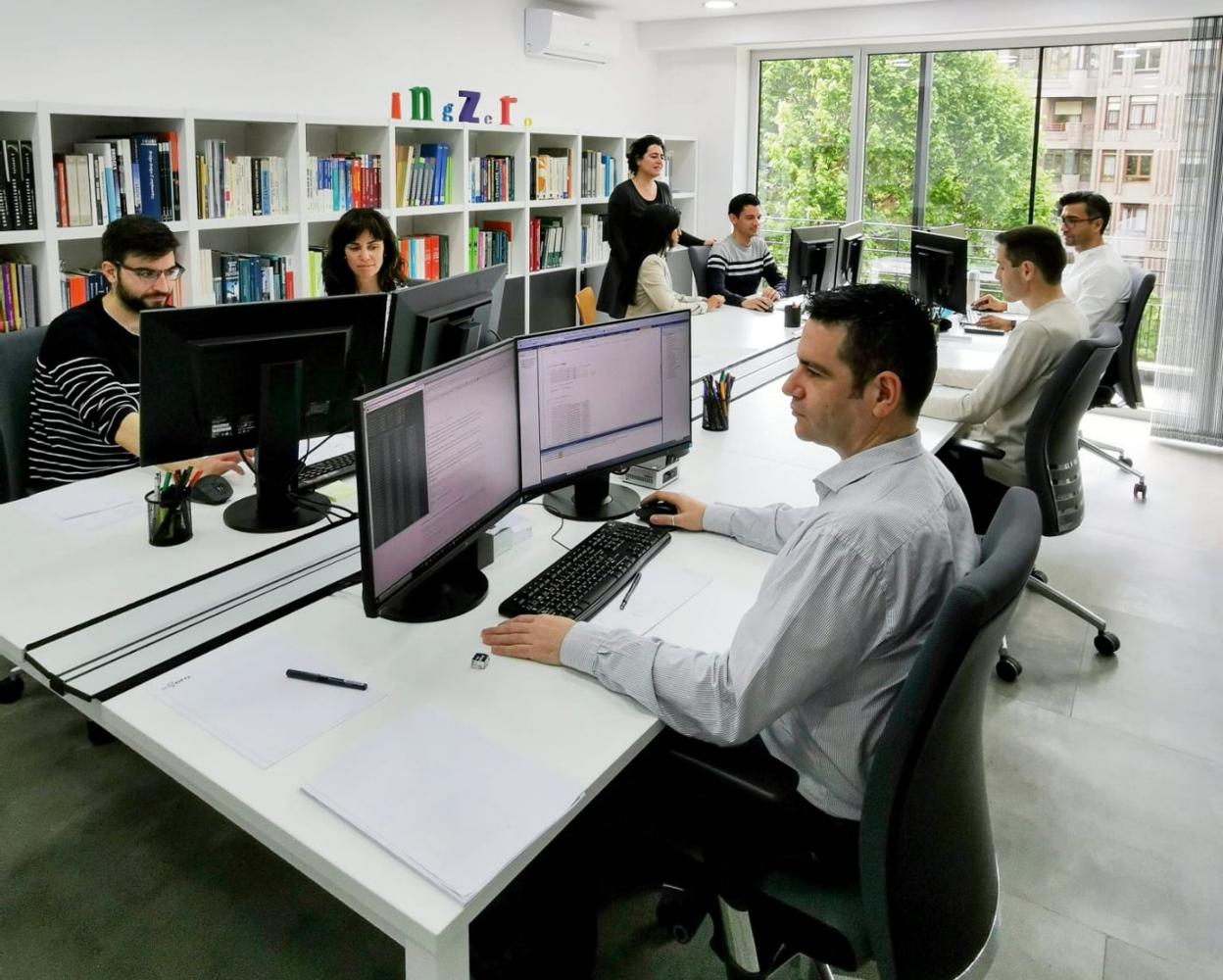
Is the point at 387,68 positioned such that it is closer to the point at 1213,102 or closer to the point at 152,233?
the point at 152,233

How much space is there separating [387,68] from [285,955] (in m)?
4.42

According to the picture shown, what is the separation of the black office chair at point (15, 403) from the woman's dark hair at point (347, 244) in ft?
3.48

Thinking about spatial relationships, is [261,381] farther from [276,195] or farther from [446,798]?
[276,195]

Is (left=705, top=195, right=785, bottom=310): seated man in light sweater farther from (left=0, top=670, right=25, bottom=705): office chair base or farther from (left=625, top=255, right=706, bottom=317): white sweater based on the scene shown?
(left=0, top=670, right=25, bottom=705): office chair base

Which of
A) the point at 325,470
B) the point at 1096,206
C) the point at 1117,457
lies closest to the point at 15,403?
the point at 325,470

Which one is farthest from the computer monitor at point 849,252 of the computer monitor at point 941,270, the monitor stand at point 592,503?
the monitor stand at point 592,503

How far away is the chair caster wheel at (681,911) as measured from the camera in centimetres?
151

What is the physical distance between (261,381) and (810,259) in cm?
336

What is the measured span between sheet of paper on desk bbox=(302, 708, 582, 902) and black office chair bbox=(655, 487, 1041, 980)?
0.30 metres

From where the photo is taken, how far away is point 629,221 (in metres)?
5.13

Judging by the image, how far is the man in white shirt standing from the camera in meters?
4.81

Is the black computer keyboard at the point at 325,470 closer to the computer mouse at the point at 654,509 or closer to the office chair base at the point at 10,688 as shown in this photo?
the computer mouse at the point at 654,509

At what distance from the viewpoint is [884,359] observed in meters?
1.48

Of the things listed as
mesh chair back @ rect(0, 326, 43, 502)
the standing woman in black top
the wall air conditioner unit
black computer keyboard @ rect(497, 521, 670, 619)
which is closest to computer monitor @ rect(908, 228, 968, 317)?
the standing woman in black top
